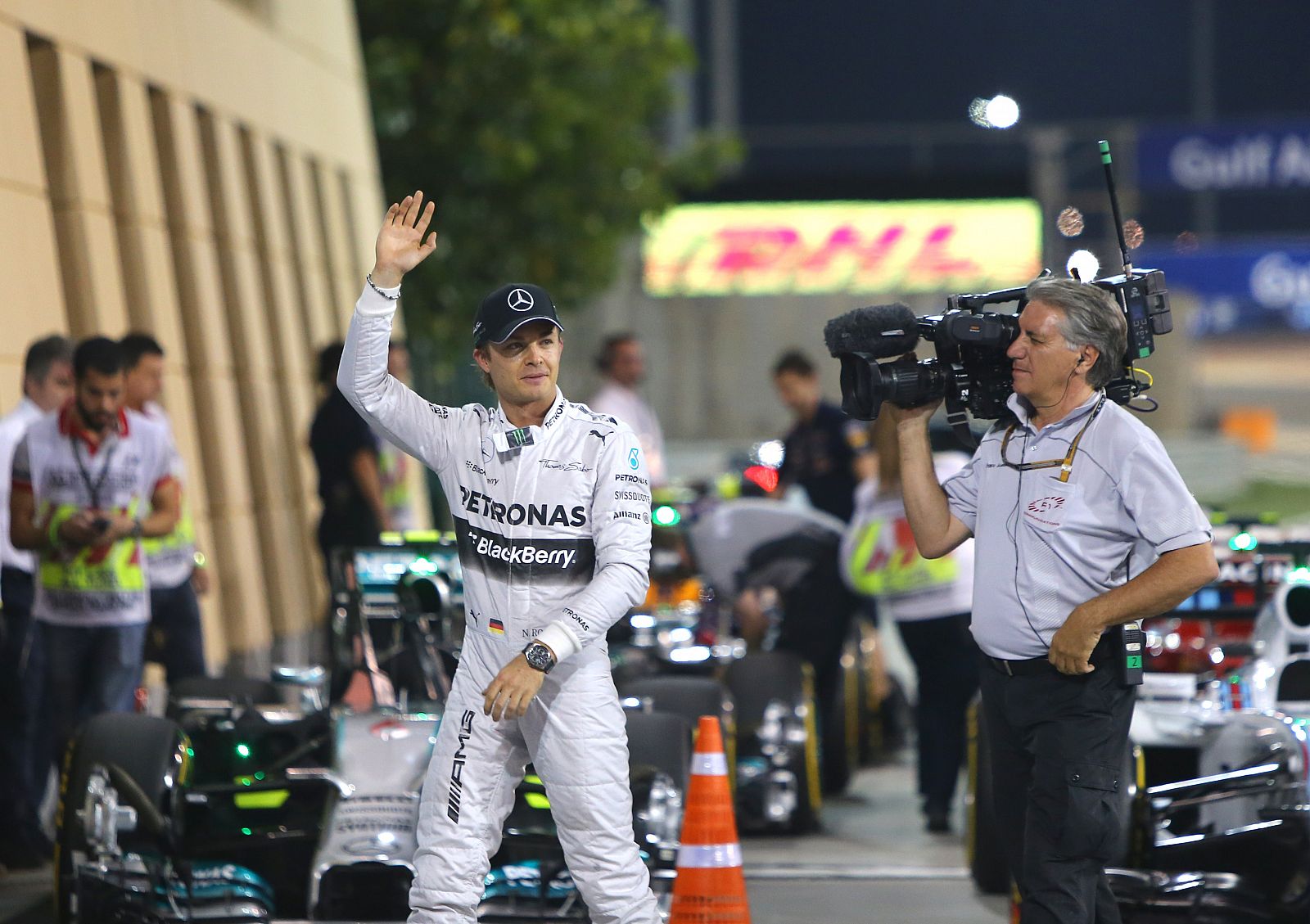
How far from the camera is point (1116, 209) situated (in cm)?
533

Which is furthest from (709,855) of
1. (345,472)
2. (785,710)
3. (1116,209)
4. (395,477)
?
(395,477)

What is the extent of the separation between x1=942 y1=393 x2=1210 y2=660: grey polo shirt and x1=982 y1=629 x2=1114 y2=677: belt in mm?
22

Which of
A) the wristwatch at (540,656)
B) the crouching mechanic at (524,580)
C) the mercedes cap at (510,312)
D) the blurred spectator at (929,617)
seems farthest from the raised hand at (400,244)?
the blurred spectator at (929,617)

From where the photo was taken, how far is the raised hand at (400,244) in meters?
4.94

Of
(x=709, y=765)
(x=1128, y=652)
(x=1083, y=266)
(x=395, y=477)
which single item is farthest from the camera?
(x=395, y=477)

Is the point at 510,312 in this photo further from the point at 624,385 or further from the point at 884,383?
the point at 624,385

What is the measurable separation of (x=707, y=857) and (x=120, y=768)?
2.01 m

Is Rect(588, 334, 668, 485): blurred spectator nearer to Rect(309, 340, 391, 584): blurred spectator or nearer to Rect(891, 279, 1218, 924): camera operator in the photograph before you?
Rect(309, 340, 391, 584): blurred spectator

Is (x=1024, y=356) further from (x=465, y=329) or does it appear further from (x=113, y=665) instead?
(x=465, y=329)

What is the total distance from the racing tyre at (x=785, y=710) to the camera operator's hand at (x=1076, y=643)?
323cm

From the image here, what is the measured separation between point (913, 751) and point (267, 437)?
551 centimetres

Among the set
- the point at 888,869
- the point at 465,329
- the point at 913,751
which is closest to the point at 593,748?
the point at 888,869

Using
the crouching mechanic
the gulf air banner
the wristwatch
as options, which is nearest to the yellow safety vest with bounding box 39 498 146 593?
the crouching mechanic

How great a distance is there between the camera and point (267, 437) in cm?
1377
